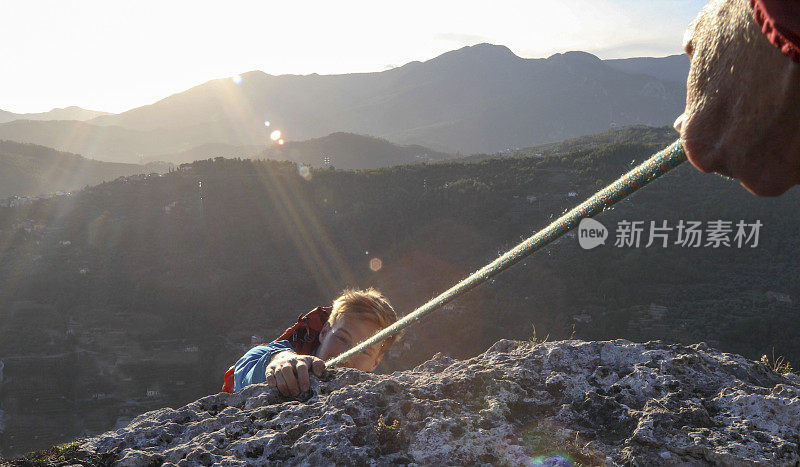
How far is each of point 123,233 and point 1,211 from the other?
11.8 meters

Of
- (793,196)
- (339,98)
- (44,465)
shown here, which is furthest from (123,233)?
(339,98)

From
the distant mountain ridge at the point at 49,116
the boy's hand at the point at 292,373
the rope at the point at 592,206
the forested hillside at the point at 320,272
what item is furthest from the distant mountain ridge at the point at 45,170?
the distant mountain ridge at the point at 49,116

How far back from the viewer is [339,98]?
6649 inches

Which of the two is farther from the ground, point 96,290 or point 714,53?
point 714,53

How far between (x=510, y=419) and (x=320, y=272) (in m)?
25.8

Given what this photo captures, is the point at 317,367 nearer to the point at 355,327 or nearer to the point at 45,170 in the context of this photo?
the point at 355,327

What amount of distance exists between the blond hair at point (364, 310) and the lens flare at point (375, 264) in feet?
78.2

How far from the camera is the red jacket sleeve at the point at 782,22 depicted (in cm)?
48

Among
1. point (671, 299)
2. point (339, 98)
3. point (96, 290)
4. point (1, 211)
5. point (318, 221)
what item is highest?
point (339, 98)

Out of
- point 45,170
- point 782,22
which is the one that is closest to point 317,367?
point 782,22

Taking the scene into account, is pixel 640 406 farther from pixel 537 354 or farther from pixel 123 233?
pixel 123 233

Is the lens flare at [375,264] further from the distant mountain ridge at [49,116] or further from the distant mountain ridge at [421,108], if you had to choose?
the distant mountain ridge at [49,116]

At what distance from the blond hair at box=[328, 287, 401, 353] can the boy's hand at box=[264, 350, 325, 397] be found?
859mm

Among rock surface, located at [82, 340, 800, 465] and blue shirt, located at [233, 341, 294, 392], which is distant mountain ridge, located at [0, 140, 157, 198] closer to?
blue shirt, located at [233, 341, 294, 392]
